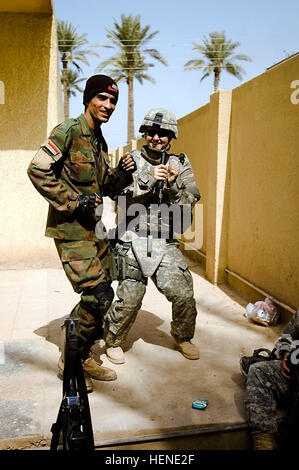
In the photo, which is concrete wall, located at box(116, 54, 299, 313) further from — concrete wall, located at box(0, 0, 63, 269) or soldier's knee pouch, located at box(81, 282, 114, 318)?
concrete wall, located at box(0, 0, 63, 269)

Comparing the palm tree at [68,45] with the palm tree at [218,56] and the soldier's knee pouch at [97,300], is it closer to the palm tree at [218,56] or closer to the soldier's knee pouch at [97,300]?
the palm tree at [218,56]

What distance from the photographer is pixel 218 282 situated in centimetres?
562

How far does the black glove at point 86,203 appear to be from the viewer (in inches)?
101

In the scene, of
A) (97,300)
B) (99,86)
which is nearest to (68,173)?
(99,86)

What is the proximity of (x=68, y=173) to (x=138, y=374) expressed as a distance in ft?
4.96

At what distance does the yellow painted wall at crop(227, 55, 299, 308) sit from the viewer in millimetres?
3934

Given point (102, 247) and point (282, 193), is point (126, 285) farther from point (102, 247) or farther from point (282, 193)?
point (282, 193)

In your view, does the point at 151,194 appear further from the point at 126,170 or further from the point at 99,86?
the point at 99,86

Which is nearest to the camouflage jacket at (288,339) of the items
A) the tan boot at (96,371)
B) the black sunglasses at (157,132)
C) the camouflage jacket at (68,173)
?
the tan boot at (96,371)

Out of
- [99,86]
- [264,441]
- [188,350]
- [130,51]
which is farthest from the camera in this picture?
[130,51]

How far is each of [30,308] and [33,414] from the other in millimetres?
2046

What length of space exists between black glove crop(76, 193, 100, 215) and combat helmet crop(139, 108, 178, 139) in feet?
2.87

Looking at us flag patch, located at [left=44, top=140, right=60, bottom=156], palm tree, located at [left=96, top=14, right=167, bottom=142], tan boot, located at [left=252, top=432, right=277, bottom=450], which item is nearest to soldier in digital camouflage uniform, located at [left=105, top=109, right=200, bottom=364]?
us flag patch, located at [left=44, top=140, right=60, bottom=156]

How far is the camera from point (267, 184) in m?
4.40
